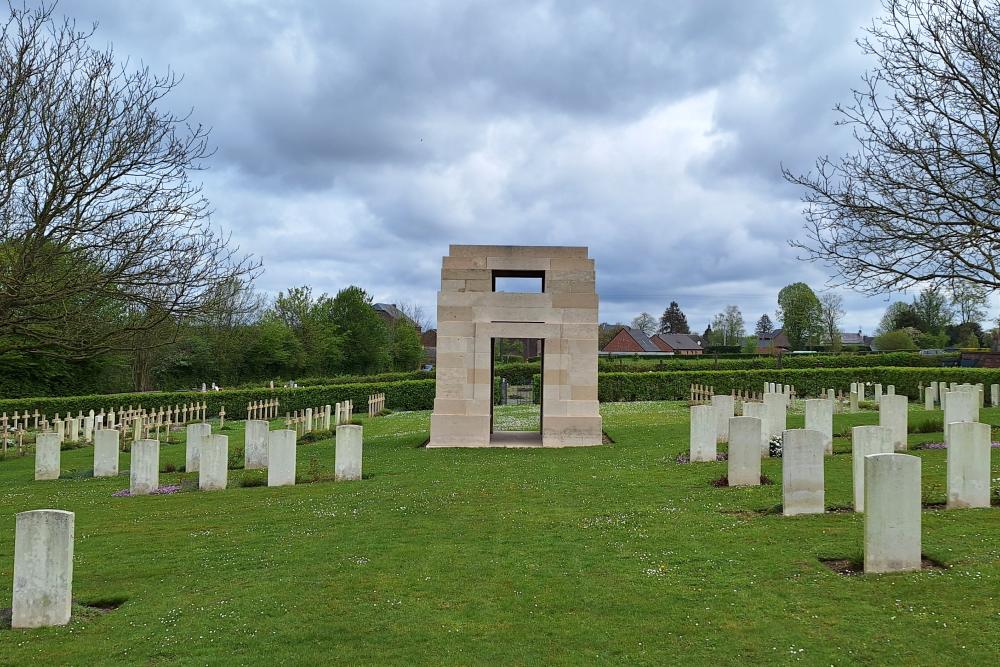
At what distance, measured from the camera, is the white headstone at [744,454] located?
34.6ft

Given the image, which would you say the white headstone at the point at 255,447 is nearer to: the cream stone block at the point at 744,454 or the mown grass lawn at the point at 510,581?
the mown grass lawn at the point at 510,581

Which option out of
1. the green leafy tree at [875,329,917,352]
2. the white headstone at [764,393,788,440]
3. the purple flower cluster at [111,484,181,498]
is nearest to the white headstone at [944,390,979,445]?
the white headstone at [764,393,788,440]

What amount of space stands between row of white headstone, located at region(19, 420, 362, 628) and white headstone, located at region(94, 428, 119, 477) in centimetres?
2

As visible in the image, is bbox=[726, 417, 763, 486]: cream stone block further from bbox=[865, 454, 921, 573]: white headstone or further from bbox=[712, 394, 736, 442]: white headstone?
bbox=[712, 394, 736, 442]: white headstone

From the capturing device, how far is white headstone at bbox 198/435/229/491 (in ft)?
39.8

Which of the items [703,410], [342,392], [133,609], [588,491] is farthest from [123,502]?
[342,392]

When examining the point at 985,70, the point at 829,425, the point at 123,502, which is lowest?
the point at 123,502

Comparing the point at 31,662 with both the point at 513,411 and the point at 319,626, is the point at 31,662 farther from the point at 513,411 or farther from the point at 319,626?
the point at 513,411

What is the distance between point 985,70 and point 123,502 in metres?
17.5

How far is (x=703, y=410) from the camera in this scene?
523 inches

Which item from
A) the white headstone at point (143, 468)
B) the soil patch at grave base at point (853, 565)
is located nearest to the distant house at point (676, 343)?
the white headstone at point (143, 468)

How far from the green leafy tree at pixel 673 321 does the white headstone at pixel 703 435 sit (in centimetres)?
9903

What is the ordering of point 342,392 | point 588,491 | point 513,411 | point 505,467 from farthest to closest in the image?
point 342,392, point 513,411, point 505,467, point 588,491

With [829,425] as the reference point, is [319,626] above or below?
below
